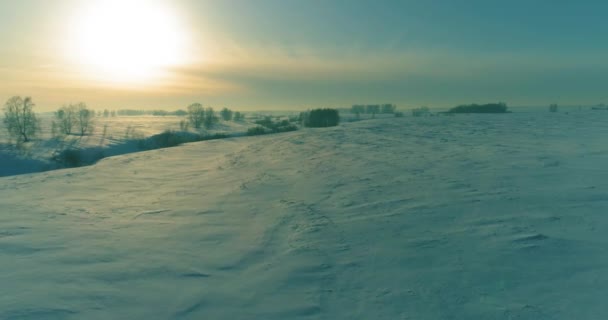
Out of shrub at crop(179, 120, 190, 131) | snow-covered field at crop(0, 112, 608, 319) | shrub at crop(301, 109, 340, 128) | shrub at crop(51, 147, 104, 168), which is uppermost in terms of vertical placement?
shrub at crop(301, 109, 340, 128)

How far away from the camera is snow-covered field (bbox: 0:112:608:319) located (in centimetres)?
490

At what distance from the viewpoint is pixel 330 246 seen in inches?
278

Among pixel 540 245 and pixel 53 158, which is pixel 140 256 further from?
pixel 53 158

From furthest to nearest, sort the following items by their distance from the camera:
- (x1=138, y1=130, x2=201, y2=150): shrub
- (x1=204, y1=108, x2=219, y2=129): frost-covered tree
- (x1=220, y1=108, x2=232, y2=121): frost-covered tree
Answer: (x1=220, y1=108, x2=232, y2=121): frost-covered tree, (x1=204, y1=108, x2=219, y2=129): frost-covered tree, (x1=138, y1=130, x2=201, y2=150): shrub

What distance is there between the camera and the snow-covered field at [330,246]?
490 cm

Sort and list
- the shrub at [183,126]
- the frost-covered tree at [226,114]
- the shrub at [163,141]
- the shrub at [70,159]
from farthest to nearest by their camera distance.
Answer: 1. the frost-covered tree at [226,114]
2. the shrub at [183,126]
3. the shrub at [163,141]
4. the shrub at [70,159]

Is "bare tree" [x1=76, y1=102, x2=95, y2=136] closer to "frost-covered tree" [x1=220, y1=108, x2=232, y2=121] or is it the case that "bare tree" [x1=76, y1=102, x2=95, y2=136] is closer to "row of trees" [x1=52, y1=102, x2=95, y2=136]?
"row of trees" [x1=52, y1=102, x2=95, y2=136]

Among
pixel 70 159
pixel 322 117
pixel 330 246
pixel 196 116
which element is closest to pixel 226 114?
pixel 196 116

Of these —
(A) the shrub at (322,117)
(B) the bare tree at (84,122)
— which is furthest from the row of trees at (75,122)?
(A) the shrub at (322,117)

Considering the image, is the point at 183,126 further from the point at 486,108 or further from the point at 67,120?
the point at 486,108

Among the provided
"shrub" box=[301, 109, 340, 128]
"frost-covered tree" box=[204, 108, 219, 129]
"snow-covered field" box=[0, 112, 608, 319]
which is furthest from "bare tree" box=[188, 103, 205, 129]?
"snow-covered field" box=[0, 112, 608, 319]

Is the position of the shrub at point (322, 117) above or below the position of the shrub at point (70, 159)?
above

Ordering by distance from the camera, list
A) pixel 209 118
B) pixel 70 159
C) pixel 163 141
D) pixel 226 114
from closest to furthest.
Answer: pixel 70 159 < pixel 163 141 < pixel 209 118 < pixel 226 114

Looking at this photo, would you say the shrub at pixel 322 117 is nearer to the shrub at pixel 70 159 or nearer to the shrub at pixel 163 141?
the shrub at pixel 163 141
